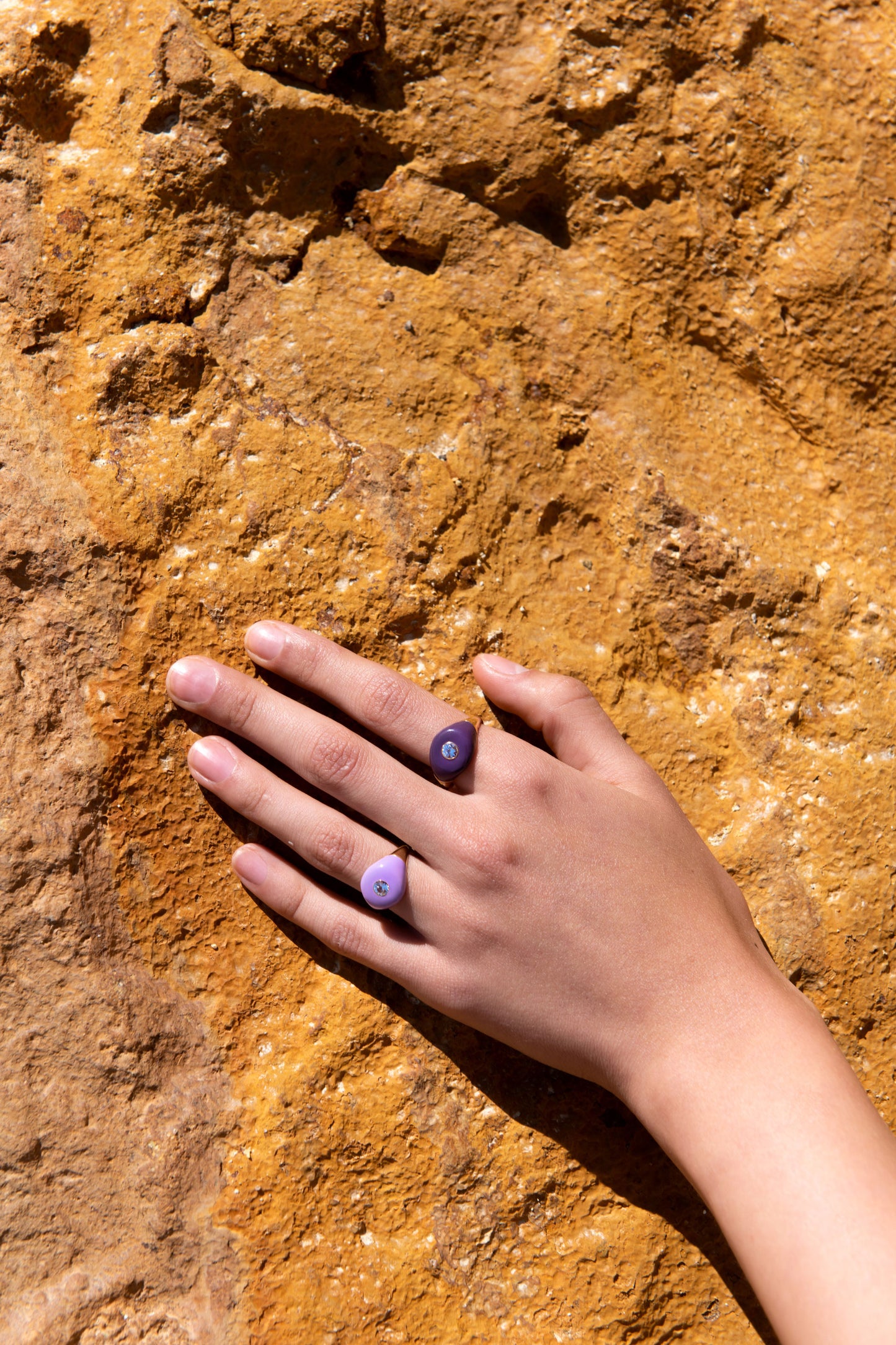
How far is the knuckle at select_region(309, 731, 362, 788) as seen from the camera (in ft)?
3.96

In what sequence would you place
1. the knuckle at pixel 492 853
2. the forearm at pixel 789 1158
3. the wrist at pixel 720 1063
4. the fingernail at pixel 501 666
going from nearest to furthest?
the forearm at pixel 789 1158 < the wrist at pixel 720 1063 < the knuckle at pixel 492 853 < the fingernail at pixel 501 666

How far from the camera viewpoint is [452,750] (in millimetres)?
1205

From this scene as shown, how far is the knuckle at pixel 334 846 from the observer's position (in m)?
1.21

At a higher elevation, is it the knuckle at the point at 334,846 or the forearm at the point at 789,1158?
the knuckle at the point at 334,846

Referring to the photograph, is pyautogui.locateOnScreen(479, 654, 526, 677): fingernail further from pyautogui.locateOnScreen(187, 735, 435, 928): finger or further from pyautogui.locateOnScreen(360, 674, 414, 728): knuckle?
pyautogui.locateOnScreen(187, 735, 435, 928): finger

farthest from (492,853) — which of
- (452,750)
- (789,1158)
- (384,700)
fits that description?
(789,1158)

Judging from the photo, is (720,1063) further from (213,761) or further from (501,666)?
(213,761)

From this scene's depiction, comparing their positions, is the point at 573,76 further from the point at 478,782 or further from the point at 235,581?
the point at 478,782

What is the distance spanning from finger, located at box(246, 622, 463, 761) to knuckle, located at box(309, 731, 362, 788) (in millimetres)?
48

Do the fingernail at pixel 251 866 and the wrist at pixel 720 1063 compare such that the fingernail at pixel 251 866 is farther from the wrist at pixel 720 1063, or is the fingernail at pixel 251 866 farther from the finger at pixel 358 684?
the wrist at pixel 720 1063

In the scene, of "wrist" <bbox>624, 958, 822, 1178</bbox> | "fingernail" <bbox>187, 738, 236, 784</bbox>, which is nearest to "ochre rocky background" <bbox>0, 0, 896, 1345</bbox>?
"fingernail" <bbox>187, 738, 236, 784</bbox>

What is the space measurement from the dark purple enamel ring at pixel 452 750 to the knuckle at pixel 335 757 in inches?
4.0

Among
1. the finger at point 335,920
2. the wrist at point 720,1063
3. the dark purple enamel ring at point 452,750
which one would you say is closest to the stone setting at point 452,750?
the dark purple enamel ring at point 452,750

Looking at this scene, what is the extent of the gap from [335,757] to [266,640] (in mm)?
183
